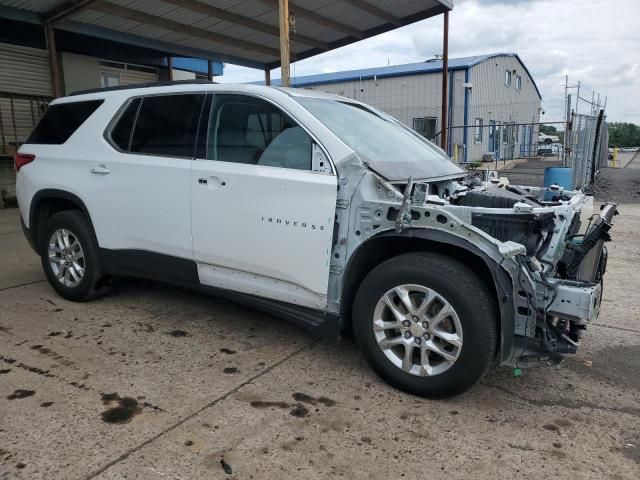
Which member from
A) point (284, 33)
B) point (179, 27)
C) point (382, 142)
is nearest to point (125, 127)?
point (382, 142)

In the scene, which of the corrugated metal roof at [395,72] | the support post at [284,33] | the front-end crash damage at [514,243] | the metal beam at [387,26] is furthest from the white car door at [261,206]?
the corrugated metal roof at [395,72]

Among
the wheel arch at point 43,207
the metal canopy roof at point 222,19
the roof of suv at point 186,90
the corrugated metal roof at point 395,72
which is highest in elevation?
the corrugated metal roof at point 395,72

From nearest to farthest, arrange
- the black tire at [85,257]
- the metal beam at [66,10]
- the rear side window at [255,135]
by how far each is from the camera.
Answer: the rear side window at [255,135]
the black tire at [85,257]
the metal beam at [66,10]

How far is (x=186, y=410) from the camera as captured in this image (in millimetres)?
2912

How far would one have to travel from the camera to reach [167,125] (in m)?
4.04

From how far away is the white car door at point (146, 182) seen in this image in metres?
3.86

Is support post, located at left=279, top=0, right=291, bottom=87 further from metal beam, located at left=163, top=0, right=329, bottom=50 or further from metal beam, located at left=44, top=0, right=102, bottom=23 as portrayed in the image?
metal beam, located at left=44, top=0, right=102, bottom=23

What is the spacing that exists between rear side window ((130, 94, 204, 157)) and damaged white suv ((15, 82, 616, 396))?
13 millimetres

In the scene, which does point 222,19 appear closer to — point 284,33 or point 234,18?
point 234,18

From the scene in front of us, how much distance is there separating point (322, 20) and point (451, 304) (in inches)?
361

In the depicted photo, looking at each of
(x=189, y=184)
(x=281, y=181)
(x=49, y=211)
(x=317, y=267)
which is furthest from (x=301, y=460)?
(x=49, y=211)

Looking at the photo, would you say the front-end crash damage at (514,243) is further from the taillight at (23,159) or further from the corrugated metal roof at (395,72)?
the corrugated metal roof at (395,72)

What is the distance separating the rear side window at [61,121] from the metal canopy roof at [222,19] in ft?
17.4

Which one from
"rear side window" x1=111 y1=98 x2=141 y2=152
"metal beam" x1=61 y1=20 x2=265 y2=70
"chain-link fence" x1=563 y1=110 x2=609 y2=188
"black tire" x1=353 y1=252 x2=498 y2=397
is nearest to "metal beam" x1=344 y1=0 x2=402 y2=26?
"metal beam" x1=61 y1=20 x2=265 y2=70
